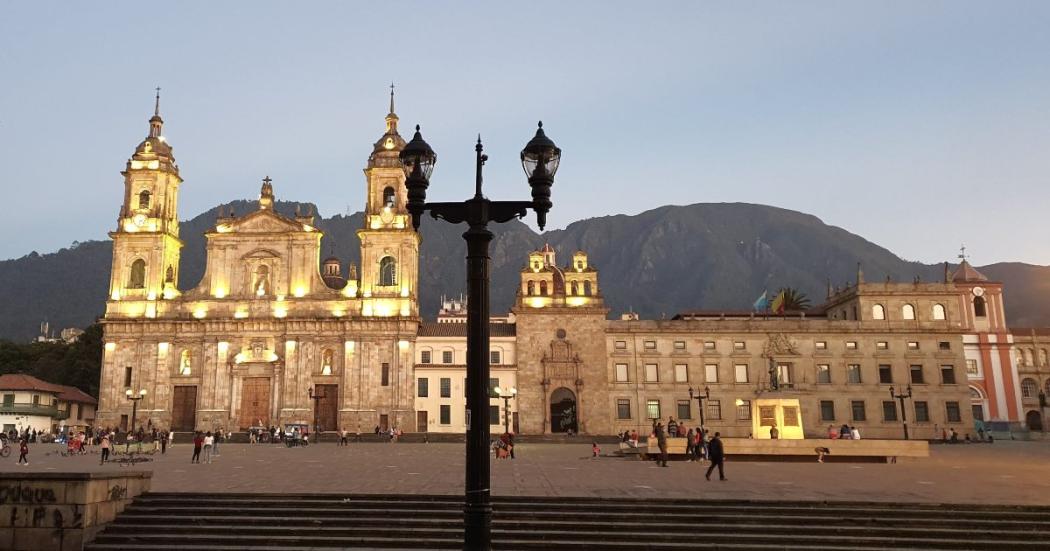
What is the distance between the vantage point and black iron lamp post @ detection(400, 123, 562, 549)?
345 inches

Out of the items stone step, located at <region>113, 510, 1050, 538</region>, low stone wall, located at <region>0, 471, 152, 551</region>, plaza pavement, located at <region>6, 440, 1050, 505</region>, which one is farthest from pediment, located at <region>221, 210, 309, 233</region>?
low stone wall, located at <region>0, 471, 152, 551</region>

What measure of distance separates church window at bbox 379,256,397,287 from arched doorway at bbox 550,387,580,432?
1738 centimetres

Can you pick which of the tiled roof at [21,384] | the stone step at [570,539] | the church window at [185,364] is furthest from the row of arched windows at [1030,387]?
the tiled roof at [21,384]

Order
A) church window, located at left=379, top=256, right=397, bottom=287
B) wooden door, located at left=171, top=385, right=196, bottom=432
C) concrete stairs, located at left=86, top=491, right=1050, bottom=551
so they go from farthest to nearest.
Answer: church window, located at left=379, top=256, right=397, bottom=287 < wooden door, located at left=171, top=385, right=196, bottom=432 < concrete stairs, located at left=86, top=491, right=1050, bottom=551

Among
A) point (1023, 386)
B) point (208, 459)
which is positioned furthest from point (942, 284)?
point (208, 459)

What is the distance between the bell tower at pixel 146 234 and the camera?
6538cm

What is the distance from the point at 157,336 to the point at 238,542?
55642 mm

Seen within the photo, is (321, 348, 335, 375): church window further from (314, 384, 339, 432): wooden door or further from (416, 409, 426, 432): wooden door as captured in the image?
(416, 409, 426, 432): wooden door

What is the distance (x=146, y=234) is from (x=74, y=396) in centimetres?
1974

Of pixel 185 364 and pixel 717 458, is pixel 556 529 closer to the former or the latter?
pixel 717 458

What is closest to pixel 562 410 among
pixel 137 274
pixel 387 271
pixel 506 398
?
pixel 387 271

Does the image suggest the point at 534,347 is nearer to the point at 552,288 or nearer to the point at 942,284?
the point at 552,288

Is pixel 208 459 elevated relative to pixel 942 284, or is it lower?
lower

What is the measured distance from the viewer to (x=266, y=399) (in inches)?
2450
